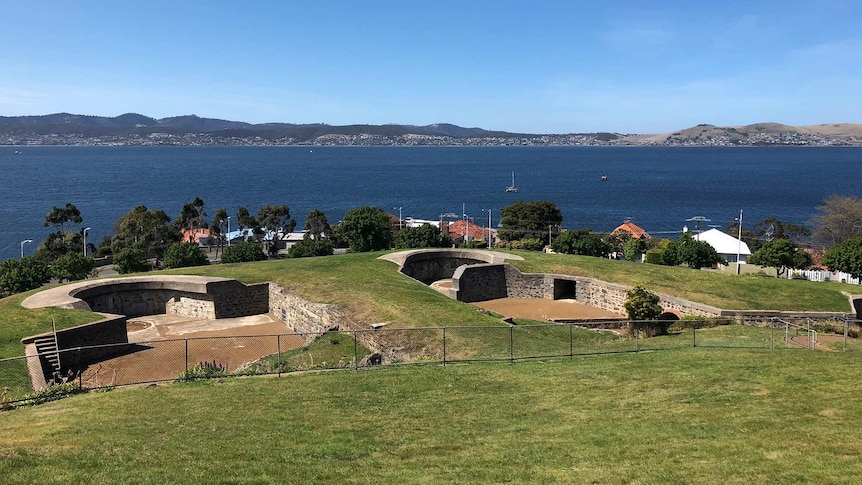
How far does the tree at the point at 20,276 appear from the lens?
34156 millimetres

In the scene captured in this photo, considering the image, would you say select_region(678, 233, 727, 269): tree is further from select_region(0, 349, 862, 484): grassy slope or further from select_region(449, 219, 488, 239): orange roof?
select_region(449, 219, 488, 239): orange roof

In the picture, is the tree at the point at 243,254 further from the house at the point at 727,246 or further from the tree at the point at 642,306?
the house at the point at 727,246

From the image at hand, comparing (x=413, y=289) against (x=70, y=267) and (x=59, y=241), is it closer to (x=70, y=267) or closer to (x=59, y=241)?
(x=70, y=267)

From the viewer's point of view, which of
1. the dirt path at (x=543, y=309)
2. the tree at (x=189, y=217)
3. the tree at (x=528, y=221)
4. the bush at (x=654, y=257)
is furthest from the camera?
the tree at (x=189, y=217)

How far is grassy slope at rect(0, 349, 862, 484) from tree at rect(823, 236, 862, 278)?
85.6ft

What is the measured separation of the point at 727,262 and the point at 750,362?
40744 millimetres

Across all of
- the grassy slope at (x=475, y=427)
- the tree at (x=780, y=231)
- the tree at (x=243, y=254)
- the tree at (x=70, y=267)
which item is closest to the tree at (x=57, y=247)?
the tree at (x=243, y=254)

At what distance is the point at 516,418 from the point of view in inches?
500

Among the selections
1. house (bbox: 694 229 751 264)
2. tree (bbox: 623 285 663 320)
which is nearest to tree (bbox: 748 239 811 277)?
house (bbox: 694 229 751 264)

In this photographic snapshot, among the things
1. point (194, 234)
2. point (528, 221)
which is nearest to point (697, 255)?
point (528, 221)

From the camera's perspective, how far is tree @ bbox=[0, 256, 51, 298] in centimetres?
3416

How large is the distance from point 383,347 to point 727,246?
4354cm

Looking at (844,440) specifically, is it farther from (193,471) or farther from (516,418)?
(193,471)

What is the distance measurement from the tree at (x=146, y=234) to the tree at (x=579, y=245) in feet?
138
